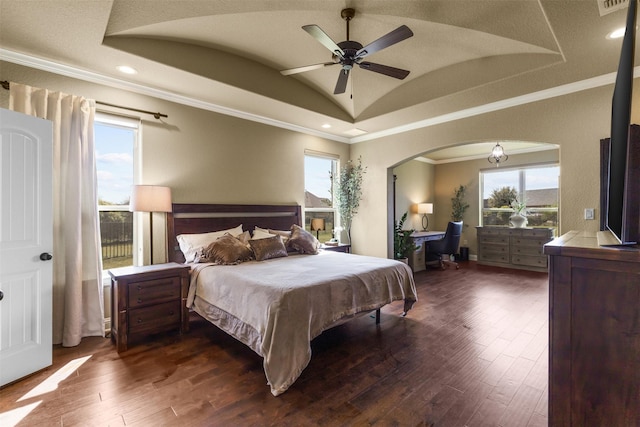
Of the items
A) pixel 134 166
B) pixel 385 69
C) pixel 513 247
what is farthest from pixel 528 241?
pixel 134 166

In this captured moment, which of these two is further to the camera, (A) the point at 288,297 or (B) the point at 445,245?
(B) the point at 445,245

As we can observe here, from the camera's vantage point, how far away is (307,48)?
11.1ft

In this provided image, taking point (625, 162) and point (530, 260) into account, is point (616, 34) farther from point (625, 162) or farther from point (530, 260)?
point (530, 260)

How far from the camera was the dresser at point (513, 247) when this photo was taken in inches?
247

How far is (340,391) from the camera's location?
7.09ft

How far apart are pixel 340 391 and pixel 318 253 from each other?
2145 mm

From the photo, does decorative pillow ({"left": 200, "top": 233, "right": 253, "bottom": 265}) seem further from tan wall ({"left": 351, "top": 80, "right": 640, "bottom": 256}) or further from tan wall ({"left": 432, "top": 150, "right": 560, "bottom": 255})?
tan wall ({"left": 432, "top": 150, "right": 560, "bottom": 255})

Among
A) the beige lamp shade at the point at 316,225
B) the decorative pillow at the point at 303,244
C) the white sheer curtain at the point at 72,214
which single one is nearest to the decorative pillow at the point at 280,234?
the decorative pillow at the point at 303,244

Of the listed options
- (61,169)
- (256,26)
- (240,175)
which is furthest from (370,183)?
(61,169)

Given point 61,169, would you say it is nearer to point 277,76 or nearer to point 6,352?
point 6,352

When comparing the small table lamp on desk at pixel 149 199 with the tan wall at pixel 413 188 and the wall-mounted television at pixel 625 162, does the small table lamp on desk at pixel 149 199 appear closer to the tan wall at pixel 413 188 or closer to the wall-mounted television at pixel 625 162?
the wall-mounted television at pixel 625 162

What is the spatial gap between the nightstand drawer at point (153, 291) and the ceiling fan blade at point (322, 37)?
2.72m

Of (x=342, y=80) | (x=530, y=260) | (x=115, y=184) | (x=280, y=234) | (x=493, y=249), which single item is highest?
(x=342, y=80)

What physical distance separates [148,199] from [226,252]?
1023 millimetres
